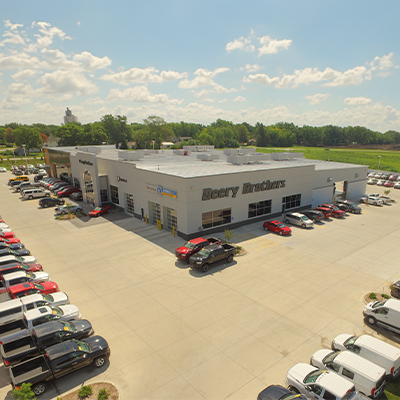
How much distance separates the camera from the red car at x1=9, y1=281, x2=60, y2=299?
16781 mm

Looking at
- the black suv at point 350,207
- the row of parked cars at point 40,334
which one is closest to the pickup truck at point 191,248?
the row of parked cars at point 40,334

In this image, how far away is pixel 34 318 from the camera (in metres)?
13.9

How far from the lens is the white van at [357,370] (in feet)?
34.7

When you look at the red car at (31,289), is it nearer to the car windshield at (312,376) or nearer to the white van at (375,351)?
the car windshield at (312,376)

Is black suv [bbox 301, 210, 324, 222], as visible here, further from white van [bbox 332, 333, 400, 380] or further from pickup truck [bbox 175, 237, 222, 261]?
white van [bbox 332, 333, 400, 380]

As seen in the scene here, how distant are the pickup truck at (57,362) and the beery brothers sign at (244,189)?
18075 mm

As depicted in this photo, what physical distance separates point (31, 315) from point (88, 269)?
7725 millimetres

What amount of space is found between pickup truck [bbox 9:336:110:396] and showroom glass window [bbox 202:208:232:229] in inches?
693

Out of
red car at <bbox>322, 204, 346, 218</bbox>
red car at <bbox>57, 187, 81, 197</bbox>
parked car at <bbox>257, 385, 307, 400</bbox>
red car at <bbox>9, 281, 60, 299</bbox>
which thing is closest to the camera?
parked car at <bbox>257, 385, 307, 400</bbox>

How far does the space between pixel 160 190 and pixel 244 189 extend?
31.0ft

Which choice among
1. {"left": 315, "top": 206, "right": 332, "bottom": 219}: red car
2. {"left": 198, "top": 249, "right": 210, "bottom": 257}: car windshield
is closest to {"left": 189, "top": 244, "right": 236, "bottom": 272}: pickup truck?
{"left": 198, "top": 249, "right": 210, "bottom": 257}: car windshield

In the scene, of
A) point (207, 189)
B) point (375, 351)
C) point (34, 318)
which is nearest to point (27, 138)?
point (207, 189)

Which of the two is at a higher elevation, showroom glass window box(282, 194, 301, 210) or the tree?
the tree

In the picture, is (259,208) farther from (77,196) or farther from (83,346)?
(77,196)
